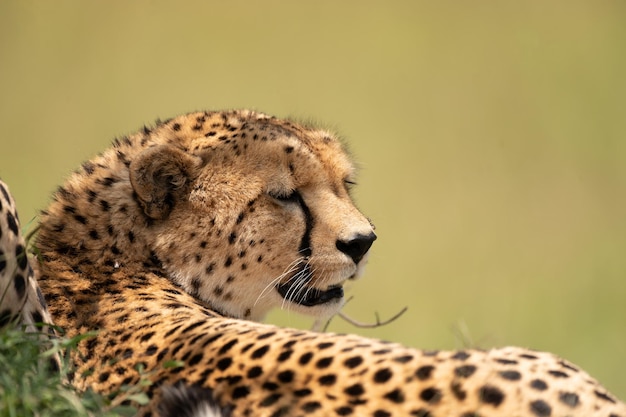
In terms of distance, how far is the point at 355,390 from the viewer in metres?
2.35

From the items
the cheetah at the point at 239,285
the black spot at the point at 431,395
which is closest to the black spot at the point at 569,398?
the cheetah at the point at 239,285

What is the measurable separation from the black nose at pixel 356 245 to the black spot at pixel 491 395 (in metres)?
1.14

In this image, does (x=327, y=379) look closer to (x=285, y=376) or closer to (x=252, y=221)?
(x=285, y=376)

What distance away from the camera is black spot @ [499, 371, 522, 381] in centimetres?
237

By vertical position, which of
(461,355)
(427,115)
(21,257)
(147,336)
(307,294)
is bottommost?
(427,115)

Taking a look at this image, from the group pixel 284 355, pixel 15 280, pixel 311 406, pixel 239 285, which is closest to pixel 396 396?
pixel 311 406

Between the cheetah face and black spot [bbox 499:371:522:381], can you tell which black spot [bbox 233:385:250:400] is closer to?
black spot [bbox 499:371:522:381]

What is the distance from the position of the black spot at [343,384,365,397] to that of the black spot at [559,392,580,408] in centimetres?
39

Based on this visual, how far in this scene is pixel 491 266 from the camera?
341 inches

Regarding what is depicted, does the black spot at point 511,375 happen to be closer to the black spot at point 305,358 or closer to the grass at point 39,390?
the black spot at point 305,358

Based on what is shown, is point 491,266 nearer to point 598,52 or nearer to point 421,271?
point 421,271

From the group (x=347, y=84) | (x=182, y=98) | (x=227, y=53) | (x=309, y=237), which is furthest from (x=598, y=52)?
(x=309, y=237)

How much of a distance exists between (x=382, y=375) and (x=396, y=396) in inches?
2.4

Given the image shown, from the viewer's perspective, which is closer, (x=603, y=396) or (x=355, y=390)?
(x=355, y=390)
